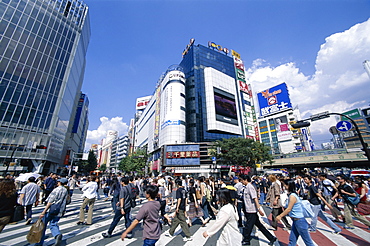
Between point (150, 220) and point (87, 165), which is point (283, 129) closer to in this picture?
point (150, 220)

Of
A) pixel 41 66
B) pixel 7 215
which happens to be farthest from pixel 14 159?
pixel 7 215

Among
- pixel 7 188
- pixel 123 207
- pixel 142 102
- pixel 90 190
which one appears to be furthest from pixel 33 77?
pixel 142 102

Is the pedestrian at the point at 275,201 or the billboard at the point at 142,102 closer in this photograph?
the pedestrian at the point at 275,201

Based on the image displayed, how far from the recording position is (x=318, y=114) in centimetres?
→ 962

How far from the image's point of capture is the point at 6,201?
3812 mm

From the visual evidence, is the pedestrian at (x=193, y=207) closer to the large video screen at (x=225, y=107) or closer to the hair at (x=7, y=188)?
the hair at (x=7, y=188)

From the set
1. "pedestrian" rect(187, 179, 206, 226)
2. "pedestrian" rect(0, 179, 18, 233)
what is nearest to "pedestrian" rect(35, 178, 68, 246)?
"pedestrian" rect(0, 179, 18, 233)

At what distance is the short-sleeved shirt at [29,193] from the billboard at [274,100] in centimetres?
8085

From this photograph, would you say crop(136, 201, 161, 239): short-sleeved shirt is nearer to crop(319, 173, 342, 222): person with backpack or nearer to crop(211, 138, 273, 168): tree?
crop(319, 173, 342, 222): person with backpack

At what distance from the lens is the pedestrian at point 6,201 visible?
3736mm

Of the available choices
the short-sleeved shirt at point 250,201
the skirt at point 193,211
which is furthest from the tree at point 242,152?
the short-sleeved shirt at point 250,201

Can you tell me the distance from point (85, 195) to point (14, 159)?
2968cm

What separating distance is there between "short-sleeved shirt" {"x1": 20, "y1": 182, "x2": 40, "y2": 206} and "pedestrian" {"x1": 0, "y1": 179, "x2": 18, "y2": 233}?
2.84m

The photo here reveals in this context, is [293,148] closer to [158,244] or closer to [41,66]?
[158,244]
